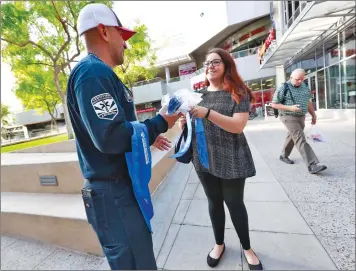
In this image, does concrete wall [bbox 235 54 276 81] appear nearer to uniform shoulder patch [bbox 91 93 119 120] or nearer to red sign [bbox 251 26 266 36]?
red sign [bbox 251 26 266 36]

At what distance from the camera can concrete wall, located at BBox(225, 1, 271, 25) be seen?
1781 cm

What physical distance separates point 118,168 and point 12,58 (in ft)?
33.0

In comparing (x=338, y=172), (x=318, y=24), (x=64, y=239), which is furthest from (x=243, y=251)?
(x=318, y=24)

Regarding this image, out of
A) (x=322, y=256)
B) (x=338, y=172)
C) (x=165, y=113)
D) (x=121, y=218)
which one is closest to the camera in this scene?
(x=121, y=218)

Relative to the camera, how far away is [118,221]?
3.58 ft

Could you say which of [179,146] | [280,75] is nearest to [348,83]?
[280,75]

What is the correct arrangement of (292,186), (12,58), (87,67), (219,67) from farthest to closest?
(12,58)
(292,186)
(219,67)
(87,67)

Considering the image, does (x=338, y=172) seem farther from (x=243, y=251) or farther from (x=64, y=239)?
(x=64, y=239)

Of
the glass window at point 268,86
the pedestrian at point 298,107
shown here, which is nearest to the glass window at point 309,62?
the glass window at point 268,86

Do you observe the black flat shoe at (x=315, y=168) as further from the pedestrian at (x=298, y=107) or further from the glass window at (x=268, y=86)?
the glass window at (x=268, y=86)

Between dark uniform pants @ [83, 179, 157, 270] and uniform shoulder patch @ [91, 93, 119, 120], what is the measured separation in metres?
0.38

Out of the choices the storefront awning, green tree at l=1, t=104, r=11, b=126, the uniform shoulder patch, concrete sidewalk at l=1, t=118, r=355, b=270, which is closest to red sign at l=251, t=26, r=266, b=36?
the storefront awning

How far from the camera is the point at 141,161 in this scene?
41.7 inches

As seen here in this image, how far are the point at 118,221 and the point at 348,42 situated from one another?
11450 mm
